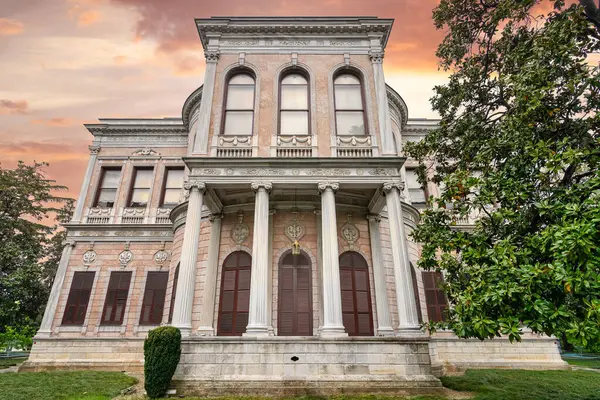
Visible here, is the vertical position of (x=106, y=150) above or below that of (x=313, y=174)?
above

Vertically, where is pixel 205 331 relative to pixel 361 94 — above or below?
below

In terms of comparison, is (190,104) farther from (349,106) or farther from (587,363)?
(587,363)

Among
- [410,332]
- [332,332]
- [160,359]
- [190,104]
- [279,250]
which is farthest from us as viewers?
[190,104]

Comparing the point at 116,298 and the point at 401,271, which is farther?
the point at 116,298

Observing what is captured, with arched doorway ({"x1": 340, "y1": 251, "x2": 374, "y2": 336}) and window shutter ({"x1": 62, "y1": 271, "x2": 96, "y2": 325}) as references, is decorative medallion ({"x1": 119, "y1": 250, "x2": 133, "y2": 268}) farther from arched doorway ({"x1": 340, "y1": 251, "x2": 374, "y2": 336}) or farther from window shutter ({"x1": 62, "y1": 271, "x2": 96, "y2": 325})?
arched doorway ({"x1": 340, "y1": 251, "x2": 374, "y2": 336})

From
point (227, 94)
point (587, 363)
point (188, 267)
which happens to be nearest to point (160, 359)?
point (188, 267)

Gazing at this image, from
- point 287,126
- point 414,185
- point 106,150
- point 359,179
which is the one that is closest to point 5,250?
point 106,150

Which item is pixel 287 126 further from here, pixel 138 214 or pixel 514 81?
pixel 138 214

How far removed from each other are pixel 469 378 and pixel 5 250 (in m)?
25.8

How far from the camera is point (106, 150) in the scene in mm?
20422

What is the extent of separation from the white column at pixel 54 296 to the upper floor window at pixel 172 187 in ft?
16.7

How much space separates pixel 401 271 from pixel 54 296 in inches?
647

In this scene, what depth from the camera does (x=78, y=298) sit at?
1717cm

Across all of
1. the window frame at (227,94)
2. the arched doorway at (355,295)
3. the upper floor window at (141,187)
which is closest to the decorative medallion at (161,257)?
the upper floor window at (141,187)
